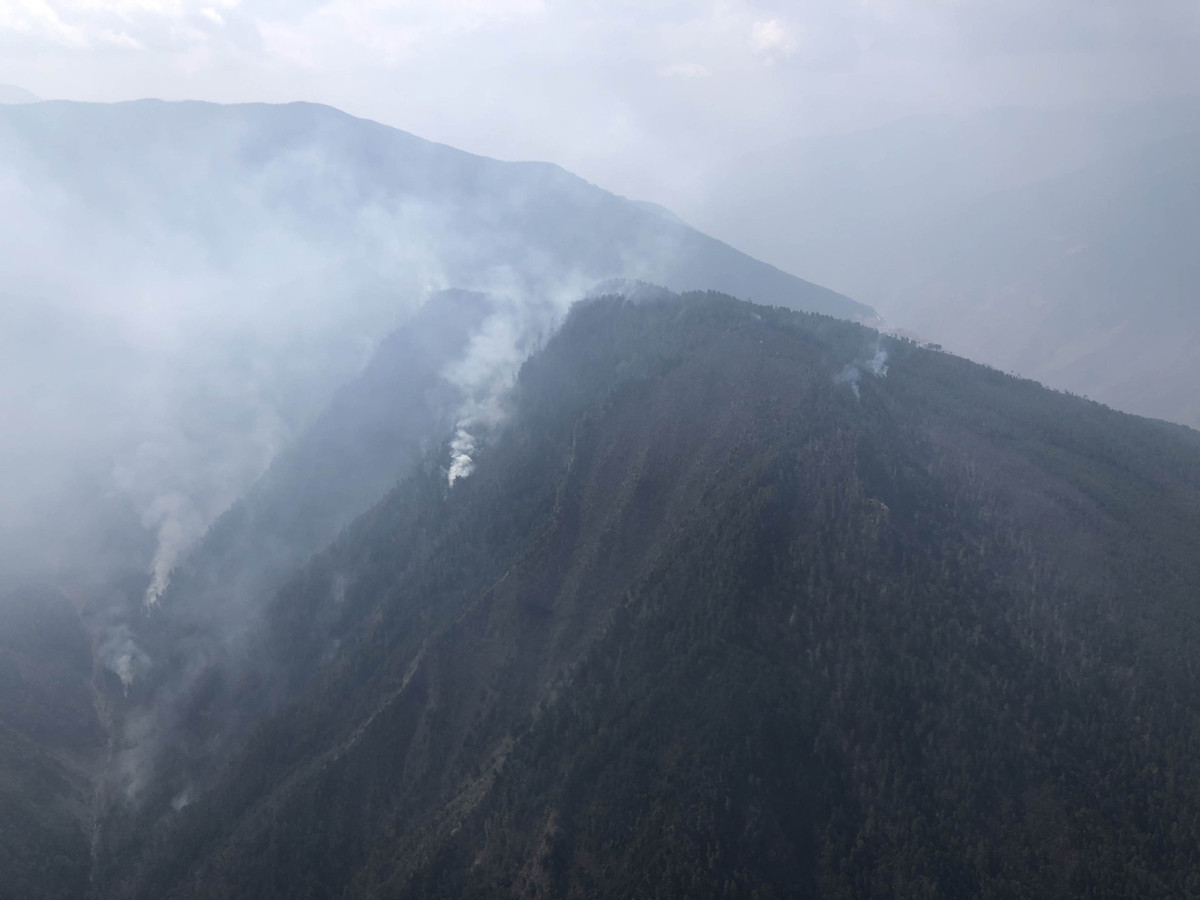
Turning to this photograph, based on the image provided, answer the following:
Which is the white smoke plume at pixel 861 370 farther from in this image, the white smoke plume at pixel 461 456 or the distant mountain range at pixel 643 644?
the white smoke plume at pixel 461 456

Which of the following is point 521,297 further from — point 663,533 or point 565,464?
point 663,533

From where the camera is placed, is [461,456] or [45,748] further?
[461,456]

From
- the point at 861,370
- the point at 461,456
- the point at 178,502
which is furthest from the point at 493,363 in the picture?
the point at 861,370

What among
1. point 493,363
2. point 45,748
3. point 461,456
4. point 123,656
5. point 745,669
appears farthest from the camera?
point 493,363

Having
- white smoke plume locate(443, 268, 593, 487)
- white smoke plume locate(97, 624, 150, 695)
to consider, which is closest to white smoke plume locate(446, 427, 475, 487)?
white smoke plume locate(443, 268, 593, 487)

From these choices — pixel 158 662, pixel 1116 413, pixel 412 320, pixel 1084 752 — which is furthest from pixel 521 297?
pixel 1084 752

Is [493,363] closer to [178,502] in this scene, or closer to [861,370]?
[178,502]

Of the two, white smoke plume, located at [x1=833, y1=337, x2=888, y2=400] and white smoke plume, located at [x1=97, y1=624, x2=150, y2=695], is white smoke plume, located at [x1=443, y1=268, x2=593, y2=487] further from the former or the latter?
white smoke plume, located at [x1=833, y1=337, x2=888, y2=400]

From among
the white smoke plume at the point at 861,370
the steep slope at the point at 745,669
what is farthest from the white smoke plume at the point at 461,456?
the white smoke plume at the point at 861,370

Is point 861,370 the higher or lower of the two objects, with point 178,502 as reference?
higher

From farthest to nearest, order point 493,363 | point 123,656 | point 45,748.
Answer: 1. point 493,363
2. point 123,656
3. point 45,748
